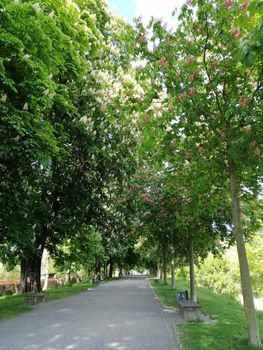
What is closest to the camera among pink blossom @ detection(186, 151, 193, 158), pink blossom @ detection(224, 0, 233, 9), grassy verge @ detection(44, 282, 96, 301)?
pink blossom @ detection(224, 0, 233, 9)

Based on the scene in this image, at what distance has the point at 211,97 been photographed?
8617 millimetres

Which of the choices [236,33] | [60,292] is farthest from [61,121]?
[60,292]

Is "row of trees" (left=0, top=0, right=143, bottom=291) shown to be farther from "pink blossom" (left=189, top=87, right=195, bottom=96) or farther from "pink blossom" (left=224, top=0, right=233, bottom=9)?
"pink blossom" (left=224, top=0, right=233, bottom=9)

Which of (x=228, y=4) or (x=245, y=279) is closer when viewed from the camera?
(x=228, y=4)

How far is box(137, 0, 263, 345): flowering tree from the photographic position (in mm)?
7832

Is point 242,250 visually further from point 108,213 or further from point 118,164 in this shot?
point 108,213

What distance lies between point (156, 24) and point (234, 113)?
2.84 m

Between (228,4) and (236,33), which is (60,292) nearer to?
(236,33)

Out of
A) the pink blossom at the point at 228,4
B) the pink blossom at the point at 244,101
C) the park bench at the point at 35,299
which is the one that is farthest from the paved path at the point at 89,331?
the pink blossom at the point at 228,4

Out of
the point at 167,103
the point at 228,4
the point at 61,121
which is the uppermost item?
the point at 61,121

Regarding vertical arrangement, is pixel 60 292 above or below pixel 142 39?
below

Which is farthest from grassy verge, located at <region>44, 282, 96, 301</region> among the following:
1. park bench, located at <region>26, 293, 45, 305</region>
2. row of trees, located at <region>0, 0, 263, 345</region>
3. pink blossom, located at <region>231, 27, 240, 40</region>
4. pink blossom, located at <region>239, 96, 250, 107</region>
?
pink blossom, located at <region>231, 27, 240, 40</region>

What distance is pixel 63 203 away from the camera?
19.4 metres

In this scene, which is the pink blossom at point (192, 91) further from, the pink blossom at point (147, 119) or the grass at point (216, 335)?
the grass at point (216, 335)
